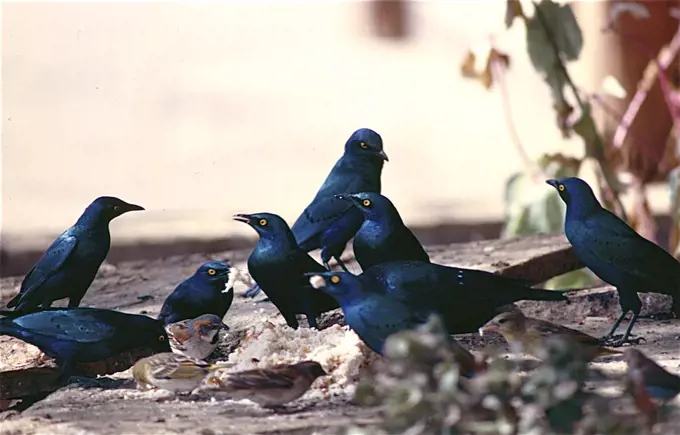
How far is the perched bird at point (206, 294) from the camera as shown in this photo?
157 inches

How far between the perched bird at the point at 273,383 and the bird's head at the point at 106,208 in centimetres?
97

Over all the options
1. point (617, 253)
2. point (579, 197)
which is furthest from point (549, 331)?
point (579, 197)

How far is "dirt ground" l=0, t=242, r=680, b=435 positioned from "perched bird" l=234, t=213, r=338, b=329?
350mm

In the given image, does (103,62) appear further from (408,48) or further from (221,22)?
(408,48)

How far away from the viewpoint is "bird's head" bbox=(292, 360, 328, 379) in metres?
3.18

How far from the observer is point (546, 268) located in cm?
515

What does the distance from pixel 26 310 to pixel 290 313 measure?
0.85 m

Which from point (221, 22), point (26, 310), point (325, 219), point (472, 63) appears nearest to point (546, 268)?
point (325, 219)

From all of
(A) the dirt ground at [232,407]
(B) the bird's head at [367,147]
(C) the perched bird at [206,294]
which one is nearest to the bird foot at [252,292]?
(A) the dirt ground at [232,407]

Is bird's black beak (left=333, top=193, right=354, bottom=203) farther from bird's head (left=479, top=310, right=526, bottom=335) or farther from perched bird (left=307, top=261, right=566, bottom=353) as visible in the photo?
bird's head (left=479, top=310, right=526, bottom=335)

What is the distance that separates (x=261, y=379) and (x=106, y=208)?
109 cm

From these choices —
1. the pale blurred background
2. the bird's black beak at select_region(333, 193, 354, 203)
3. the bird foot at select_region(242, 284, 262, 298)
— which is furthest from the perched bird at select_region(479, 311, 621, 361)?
the pale blurred background

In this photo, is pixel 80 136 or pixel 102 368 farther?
pixel 80 136

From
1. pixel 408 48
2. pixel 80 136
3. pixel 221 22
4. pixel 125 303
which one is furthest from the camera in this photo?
pixel 408 48
